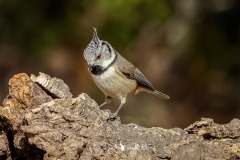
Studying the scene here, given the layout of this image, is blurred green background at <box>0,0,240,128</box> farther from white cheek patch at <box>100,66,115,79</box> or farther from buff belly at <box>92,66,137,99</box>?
white cheek patch at <box>100,66,115,79</box>

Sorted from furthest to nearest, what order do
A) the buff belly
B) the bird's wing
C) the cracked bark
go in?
the bird's wing, the buff belly, the cracked bark

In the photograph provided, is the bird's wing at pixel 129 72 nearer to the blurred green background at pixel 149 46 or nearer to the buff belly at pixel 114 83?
the buff belly at pixel 114 83

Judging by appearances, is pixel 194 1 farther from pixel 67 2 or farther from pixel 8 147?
pixel 8 147

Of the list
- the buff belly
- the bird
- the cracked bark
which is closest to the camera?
the cracked bark

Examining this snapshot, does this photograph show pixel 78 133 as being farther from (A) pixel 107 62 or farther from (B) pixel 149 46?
(B) pixel 149 46

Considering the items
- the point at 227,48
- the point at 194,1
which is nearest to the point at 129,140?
the point at 227,48

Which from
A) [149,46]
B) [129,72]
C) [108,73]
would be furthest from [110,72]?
[149,46]

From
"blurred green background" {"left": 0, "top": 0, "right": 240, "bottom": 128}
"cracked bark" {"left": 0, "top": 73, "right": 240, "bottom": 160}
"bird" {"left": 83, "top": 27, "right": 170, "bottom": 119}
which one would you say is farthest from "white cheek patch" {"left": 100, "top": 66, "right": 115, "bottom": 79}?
"blurred green background" {"left": 0, "top": 0, "right": 240, "bottom": 128}

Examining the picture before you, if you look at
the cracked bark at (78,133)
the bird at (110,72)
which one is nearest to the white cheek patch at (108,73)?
the bird at (110,72)
